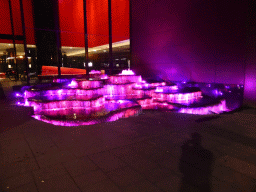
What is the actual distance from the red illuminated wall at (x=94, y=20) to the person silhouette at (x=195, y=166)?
1035 centimetres

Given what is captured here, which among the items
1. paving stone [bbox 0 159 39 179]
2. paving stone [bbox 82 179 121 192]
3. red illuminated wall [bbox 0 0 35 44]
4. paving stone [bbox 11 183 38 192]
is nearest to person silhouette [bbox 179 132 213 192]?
paving stone [bbox 82 179 121 192]

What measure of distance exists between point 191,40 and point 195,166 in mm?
7773

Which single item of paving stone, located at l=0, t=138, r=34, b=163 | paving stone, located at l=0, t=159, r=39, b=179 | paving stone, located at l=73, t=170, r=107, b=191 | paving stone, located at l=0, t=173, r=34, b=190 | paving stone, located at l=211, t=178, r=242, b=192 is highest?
paving stone, located at l=0, t=138, r=34, b=163

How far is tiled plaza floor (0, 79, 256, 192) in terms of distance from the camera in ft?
6.26

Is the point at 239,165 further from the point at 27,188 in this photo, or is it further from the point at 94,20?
the point at 94,20

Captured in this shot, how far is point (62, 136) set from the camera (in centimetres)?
315

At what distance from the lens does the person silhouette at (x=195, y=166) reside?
1.88 meters

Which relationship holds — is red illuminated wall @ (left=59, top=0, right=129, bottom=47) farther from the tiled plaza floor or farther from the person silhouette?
the person silhouette

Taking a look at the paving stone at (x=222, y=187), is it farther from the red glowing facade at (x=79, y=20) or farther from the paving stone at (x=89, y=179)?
the red glowing facade at (x=79, y=20)

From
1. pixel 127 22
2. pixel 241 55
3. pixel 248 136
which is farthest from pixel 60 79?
pixel 248 136

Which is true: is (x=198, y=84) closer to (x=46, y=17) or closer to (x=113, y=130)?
(x=113, y=130)

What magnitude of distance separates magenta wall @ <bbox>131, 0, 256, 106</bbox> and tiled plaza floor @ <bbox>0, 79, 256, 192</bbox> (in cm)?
435

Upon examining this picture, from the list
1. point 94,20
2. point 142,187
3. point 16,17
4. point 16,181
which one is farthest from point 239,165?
point 16,17

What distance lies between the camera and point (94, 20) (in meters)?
13.6
